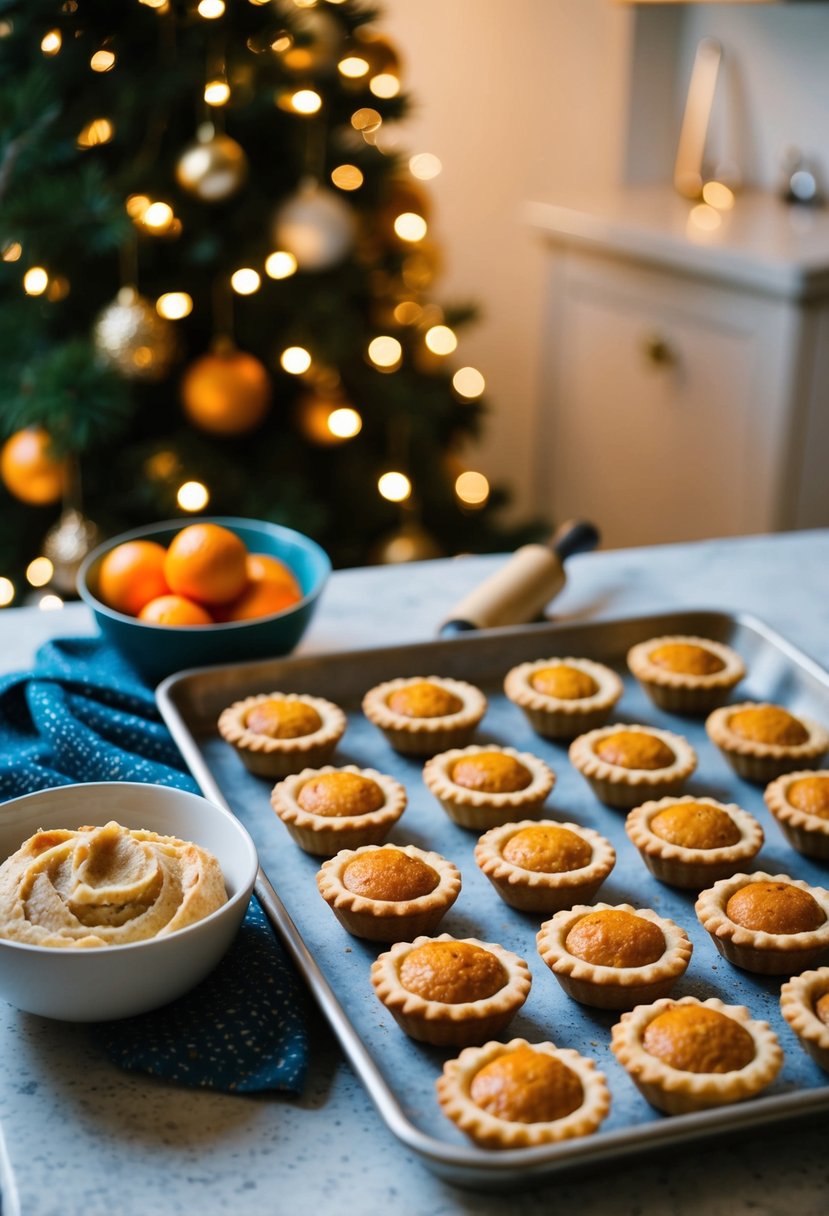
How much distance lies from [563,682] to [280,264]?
138cm

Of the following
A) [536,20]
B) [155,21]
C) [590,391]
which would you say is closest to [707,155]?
Answer: [536,20]

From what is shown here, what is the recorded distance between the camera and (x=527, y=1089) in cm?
92

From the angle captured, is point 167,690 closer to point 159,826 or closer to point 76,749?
point 76,749

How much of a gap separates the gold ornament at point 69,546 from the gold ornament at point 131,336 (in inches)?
12.8

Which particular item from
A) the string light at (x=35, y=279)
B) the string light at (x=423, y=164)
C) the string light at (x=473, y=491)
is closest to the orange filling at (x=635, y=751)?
the string light at (x=35, y=279)

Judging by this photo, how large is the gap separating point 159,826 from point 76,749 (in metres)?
0.28

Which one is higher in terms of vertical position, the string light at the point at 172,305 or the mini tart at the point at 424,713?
the string light at the point at 172,305

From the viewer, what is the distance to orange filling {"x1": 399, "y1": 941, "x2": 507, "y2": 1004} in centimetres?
104

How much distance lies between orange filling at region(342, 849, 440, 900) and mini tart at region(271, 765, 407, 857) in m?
0.09

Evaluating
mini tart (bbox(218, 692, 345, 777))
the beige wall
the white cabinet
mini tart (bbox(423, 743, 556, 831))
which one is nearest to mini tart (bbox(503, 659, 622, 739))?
mini tart (bbox(423, 743, 556, 831))

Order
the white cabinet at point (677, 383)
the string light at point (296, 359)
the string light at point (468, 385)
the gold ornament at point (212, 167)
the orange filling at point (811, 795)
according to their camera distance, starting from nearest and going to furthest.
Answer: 1. the orange filling at point (811, 795)
2. the gold ornament at point (212, 167)
3. the string light at point (296, 359)
4. the string light at point (468, 385)
5. the white cabinet at point (677, 383)

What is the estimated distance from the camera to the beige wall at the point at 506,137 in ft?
13.6

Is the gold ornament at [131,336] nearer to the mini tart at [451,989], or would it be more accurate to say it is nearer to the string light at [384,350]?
the string light at [384,350]

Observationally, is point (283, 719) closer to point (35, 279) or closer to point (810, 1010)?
point (810, 1010)
